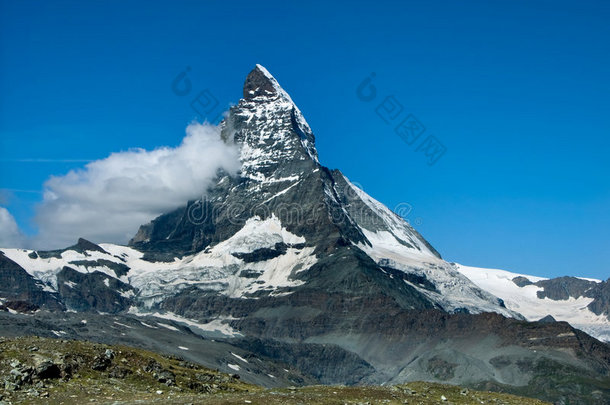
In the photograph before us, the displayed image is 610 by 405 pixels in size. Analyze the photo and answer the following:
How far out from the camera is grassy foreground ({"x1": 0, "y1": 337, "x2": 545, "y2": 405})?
73.1 m

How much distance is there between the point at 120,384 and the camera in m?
82.3

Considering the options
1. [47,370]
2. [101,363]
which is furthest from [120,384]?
[47,370]

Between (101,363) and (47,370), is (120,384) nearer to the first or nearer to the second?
(101,363)

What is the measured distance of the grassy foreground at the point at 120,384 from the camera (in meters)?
73.1

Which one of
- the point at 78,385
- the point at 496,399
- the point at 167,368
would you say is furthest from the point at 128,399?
the point at 496,399

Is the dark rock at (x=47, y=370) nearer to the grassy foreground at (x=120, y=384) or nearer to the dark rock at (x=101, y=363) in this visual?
the grassy foreground at (x=120, y=384)

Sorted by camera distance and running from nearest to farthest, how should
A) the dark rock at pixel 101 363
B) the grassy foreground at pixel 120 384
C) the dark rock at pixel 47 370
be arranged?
the grassy foreground at pixel 120 384, the dark rock at pixel 47 370, the dark rock at pixel 101 363

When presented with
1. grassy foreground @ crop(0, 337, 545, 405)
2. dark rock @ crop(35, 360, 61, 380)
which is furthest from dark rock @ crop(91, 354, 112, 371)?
dark rock @ crop(35, 360, 61, 380)

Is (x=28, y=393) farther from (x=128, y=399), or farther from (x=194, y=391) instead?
(x=194, y=391)

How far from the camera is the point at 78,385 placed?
254ft

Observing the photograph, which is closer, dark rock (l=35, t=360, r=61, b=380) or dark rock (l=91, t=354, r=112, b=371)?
dark rock (l=35, t=360, r=61, b=380)

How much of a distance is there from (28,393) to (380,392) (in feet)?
127

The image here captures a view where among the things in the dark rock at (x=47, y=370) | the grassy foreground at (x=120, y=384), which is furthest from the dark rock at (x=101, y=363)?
the dark rock at (x=47, y=370)

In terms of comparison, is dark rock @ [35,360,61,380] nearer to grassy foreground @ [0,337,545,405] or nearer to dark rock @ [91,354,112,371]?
grassy foreground @ [0,337,545,405]
